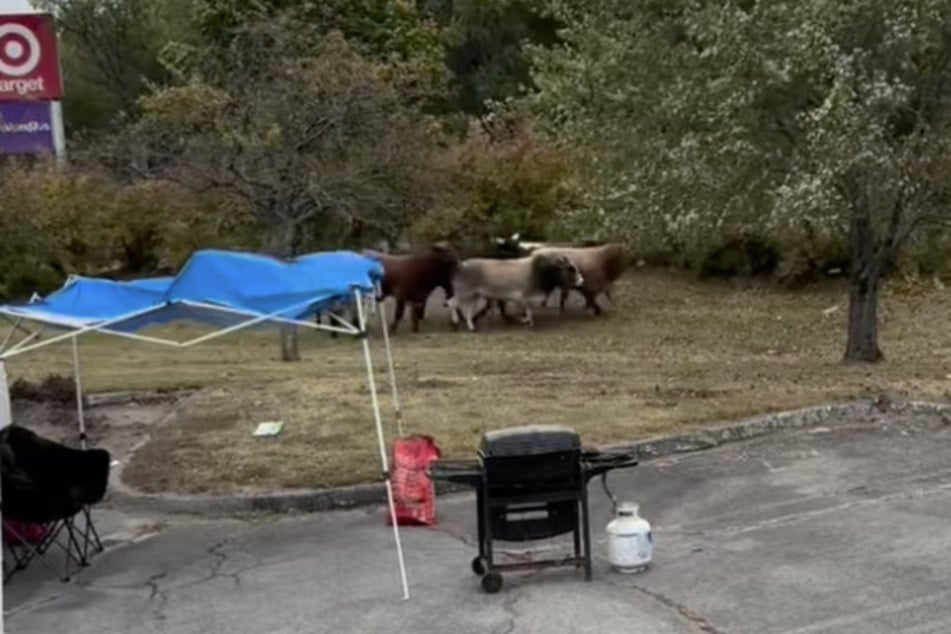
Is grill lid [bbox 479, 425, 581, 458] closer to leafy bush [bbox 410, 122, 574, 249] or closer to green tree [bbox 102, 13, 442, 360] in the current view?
green tree [bbox 102, 13, 442, 360]

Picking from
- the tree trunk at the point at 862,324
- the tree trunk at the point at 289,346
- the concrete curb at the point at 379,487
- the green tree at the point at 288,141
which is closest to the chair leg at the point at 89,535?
the concrete curb at the point at 379,487

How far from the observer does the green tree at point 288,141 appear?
19.3m

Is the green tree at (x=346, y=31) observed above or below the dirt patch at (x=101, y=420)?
above

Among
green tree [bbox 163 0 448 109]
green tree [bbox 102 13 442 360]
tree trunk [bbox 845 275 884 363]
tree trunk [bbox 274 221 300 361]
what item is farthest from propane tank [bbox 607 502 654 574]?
green tree [bbox 163 0 448 109]

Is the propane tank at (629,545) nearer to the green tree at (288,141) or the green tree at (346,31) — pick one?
the green tree at (288,141)

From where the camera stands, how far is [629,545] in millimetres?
7406

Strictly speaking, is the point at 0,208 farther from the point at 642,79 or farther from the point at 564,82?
the point at 642,79

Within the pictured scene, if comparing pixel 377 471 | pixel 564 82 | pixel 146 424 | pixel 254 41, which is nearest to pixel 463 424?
pixel 377 471

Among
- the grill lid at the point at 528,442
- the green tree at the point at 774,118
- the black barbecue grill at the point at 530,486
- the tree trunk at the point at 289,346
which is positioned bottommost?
the tree trunk at the point at 289,346

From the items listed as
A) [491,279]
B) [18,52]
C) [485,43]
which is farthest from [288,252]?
[485,43]

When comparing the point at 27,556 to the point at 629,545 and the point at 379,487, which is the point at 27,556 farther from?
the point at 629,545

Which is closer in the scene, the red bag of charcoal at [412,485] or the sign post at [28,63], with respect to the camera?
the sign post at [28,63]

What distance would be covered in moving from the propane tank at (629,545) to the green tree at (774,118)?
18.6 ft

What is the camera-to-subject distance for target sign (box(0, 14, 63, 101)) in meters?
7.81
